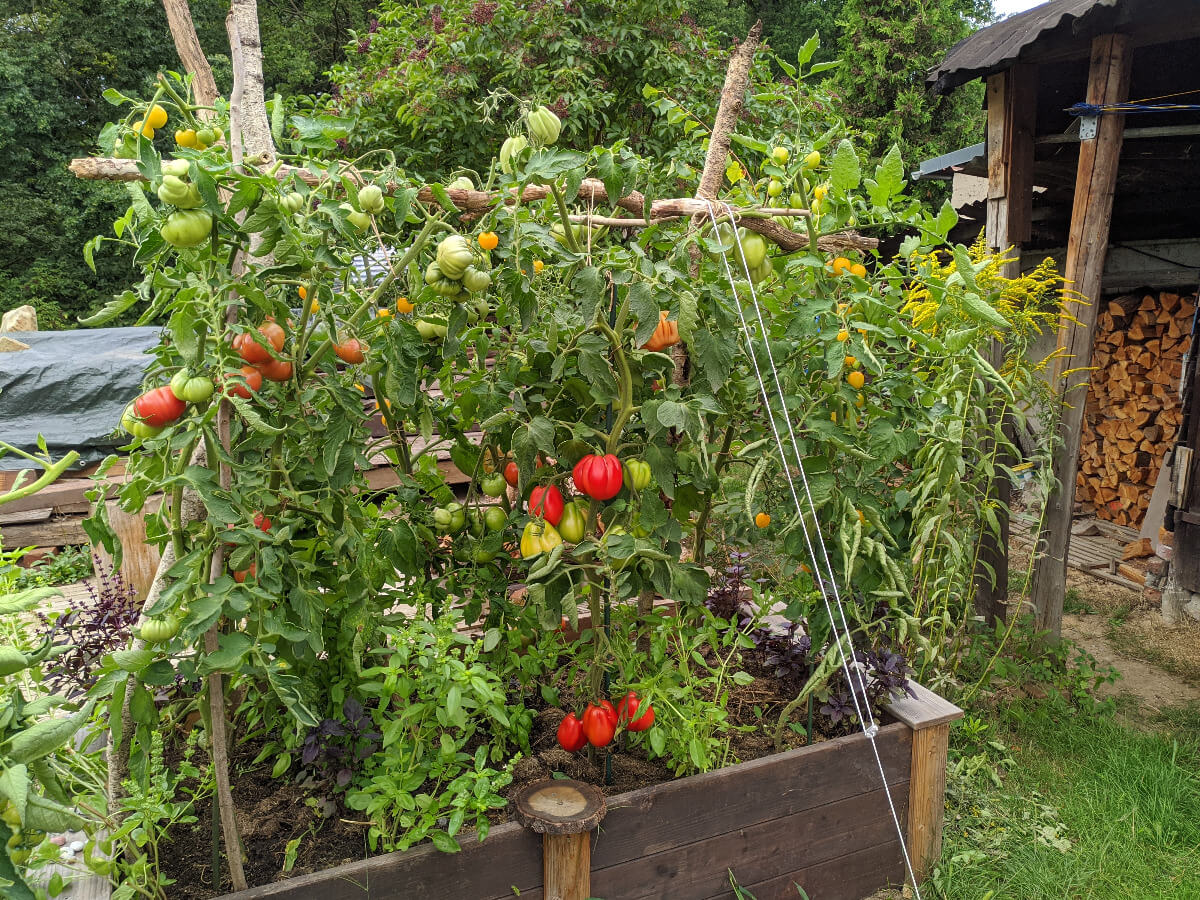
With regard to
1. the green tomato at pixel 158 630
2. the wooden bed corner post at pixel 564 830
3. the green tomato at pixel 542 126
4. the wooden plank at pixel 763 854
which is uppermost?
the green tomato at pixel 542 126

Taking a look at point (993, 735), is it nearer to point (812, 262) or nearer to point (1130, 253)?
point (812, 262)

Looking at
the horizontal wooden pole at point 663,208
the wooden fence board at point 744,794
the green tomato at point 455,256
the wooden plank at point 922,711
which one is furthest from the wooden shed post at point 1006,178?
the green tomato at point 455,256

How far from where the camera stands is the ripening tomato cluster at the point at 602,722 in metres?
1.51

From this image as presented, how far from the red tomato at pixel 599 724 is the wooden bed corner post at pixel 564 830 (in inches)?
3.5

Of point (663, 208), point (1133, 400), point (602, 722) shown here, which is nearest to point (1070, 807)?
point (602, 722)

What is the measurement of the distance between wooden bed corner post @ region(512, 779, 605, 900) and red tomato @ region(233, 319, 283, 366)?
895 mm

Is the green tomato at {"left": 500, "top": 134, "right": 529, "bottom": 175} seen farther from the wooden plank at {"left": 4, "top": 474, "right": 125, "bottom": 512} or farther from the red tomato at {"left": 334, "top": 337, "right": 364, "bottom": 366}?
the wooden plank at {"left": 4, "top": 474, "right": 125, "bottom": 512}

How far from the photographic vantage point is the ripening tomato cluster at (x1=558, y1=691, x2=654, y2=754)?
1.51m

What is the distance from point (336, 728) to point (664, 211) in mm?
1143

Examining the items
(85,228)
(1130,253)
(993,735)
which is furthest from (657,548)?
(85,228)

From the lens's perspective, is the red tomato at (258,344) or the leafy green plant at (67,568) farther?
the leafy green plant at (67,568)

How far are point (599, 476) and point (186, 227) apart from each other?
71cm

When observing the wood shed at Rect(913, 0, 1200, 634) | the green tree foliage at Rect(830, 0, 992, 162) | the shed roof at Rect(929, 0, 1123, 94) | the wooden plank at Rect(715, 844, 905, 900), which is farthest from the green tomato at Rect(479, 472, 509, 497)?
the green tree foliage at Rect(830, 0, 992, 162)

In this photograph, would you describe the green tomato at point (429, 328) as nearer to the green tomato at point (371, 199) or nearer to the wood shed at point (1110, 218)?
the green tomato at point (371, 199)
